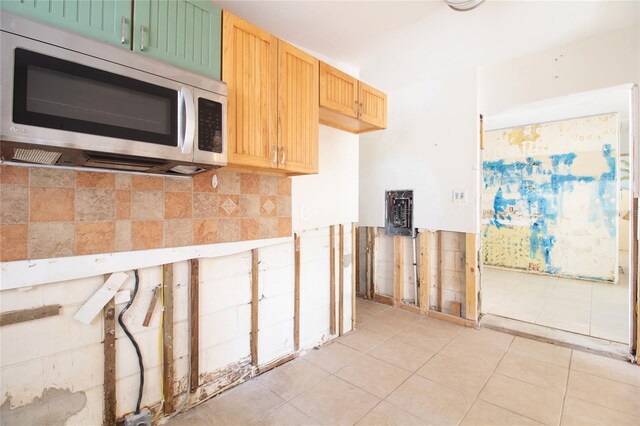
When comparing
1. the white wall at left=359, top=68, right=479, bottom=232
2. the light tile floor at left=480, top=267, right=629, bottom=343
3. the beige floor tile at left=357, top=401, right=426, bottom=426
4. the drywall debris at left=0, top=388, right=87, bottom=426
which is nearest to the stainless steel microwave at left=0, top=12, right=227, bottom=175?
the drywall debris at left=0, top=388, right=87, bottom=426

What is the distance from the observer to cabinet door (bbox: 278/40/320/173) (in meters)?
1.86

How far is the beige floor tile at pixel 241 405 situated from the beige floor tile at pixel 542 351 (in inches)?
85.0

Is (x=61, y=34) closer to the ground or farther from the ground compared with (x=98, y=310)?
farther from the ground

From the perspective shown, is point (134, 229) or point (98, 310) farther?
point (134, 229)

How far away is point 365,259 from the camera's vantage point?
4.23m

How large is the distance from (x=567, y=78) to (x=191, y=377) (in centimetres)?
396

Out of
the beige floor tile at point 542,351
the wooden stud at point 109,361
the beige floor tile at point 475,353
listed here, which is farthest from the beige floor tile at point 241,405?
the beige floor tile at point 542,351

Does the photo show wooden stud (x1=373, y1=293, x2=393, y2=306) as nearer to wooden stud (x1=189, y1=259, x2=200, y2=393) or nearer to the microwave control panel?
wooden stud (x1=189, y1=259, x2=200, y2=393)

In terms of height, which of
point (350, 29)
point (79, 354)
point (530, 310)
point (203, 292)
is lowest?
point (530, 310)

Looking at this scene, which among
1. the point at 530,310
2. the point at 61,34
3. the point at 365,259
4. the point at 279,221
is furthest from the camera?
the point at 365,259

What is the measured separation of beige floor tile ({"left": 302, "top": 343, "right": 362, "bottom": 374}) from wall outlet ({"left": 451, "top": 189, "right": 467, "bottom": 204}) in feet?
6.36

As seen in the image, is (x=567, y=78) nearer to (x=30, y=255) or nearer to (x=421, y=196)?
(x=421, y=196)

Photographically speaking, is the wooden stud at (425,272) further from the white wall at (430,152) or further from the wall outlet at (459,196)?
the wall outlet at (459,196)

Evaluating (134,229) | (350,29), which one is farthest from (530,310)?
(134,229)
